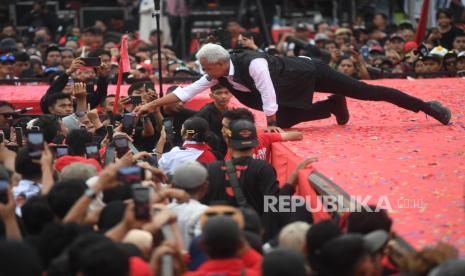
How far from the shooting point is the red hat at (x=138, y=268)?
19.0ft

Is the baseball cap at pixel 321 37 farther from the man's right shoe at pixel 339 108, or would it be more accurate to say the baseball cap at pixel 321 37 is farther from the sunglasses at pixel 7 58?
the man's right shoe at pixel 339 108

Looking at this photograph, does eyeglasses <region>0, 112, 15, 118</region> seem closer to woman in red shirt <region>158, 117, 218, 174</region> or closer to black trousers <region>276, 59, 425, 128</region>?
woman in red shirt <region>158, 117, 218, 174</region>

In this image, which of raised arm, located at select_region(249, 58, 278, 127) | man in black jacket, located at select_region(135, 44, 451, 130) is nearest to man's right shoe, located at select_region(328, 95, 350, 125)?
man in black jacket, located at select_region(135, 44, 451, 130)

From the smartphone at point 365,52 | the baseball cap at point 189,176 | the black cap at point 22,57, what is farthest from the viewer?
the smartphone at point 365,52

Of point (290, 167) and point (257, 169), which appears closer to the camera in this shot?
point (257, 169)

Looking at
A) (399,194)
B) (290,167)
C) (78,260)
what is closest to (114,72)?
(290,167)

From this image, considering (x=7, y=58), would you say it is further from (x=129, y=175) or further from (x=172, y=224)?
(x=172, y=224)

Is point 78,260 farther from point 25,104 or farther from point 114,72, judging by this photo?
point 114,72

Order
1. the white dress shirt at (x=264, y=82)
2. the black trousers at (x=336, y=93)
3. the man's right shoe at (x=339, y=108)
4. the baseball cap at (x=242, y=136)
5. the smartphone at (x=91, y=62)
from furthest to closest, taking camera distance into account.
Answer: the smartphone at (x=91, y=62)
the man's right shoe at (x=339, y=108)
the black trousers at (x=336, y=93)
the white dress shirt at (x=264, y=82)
the baseball cap at (x=242, y=136)

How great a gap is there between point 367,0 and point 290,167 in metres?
13.6

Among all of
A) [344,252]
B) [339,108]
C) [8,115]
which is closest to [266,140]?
[339,108]

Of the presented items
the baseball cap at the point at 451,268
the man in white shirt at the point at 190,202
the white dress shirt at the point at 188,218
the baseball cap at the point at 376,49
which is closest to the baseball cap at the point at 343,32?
the baseball cap at the point at 376,49

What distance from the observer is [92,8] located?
71.6 feet

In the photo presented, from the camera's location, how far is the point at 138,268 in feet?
19.1
